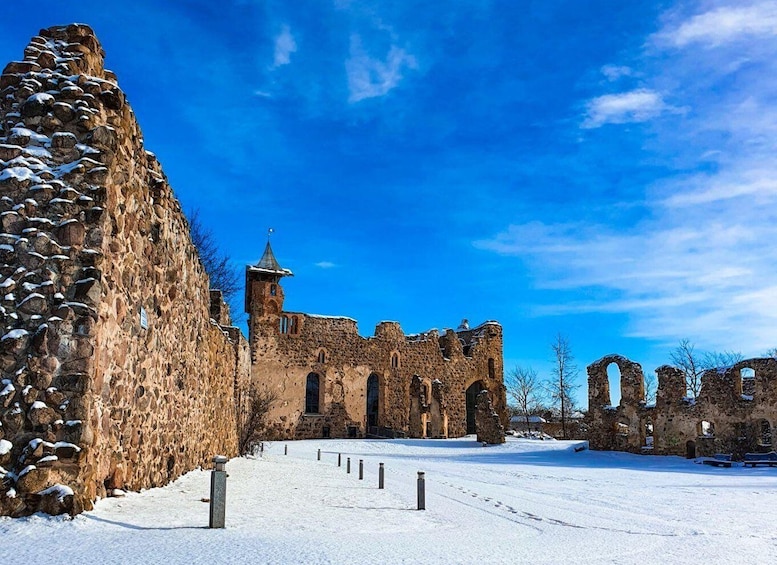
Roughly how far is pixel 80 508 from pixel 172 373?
14.2 feet

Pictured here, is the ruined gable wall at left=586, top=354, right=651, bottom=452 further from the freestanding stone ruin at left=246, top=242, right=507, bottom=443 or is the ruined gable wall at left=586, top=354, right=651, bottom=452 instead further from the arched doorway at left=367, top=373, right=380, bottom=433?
the arched doorway at left=367, top=373, right=380, bottom=433

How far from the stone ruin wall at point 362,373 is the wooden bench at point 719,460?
1583 cm

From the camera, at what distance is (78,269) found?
6977mm

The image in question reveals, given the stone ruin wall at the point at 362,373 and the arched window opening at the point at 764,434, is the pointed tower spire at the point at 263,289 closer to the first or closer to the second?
the stone ruin wall at the point at 362,373

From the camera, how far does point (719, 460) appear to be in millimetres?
23234

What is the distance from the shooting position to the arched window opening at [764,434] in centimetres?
2608

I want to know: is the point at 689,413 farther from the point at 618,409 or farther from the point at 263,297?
the point at 263,297

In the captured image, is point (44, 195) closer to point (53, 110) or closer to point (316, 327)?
point (53, 110)

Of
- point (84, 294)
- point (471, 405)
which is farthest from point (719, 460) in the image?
point (471, 405)

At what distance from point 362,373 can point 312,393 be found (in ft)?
11.0

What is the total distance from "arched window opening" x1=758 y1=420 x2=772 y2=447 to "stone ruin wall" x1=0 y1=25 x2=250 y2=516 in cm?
2497

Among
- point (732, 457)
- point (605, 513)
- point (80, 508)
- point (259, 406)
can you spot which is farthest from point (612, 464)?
point (80, 508)

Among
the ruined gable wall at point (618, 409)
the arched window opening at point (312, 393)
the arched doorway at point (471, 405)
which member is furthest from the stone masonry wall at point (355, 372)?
the ruined gable wall at point (618, 409)

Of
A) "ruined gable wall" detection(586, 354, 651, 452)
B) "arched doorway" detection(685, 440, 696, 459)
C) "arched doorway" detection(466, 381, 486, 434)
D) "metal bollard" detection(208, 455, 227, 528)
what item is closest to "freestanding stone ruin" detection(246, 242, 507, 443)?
"arched doorway" detection(466, 381, 486, 434)
